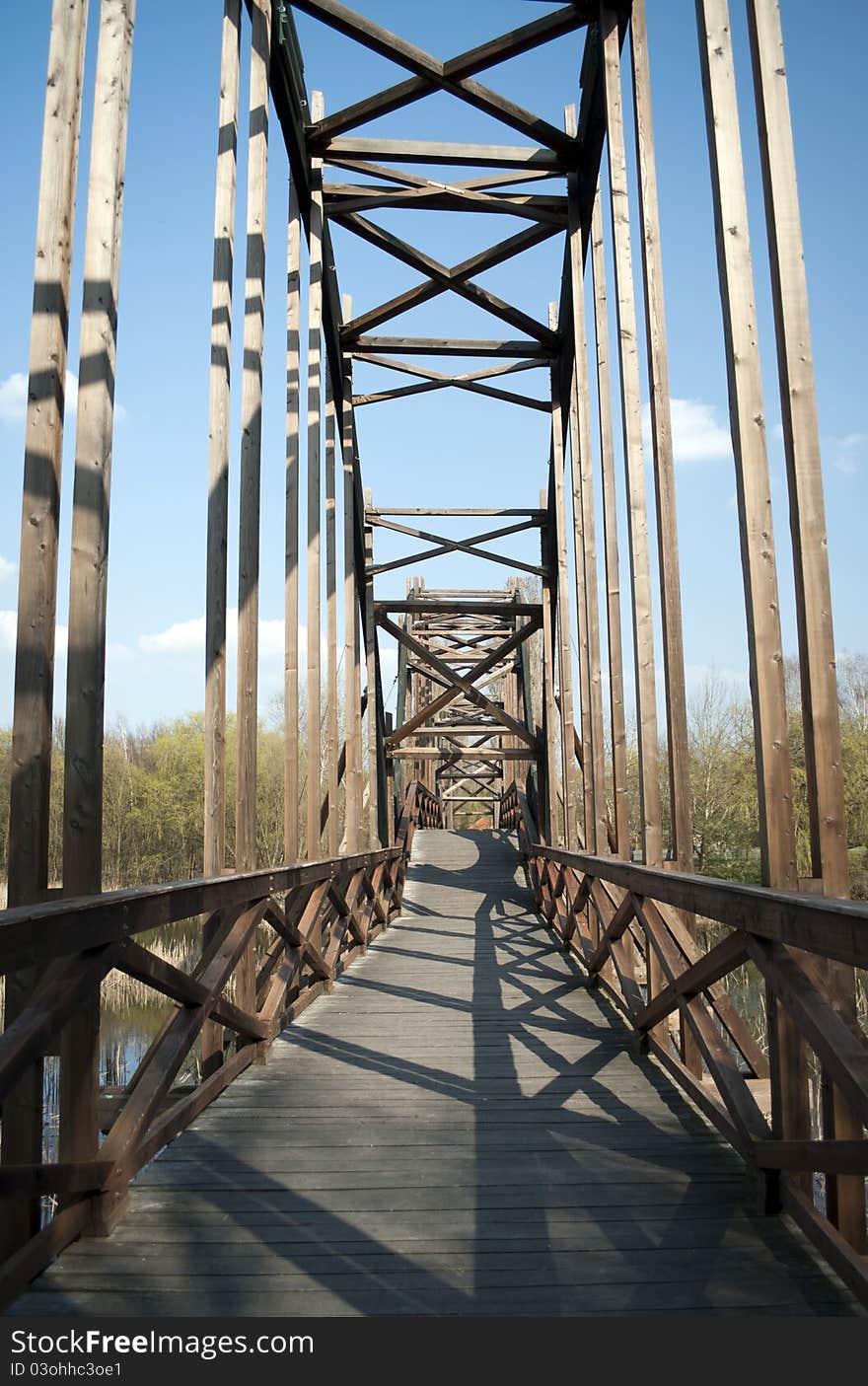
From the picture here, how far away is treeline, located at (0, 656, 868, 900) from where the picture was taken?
18312 millimetres

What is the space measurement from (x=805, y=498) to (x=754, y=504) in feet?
1.31

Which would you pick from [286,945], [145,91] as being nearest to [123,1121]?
[286,945]

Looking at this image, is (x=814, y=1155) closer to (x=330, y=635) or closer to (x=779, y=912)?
(x=779, y=912)

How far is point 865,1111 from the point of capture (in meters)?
2.00

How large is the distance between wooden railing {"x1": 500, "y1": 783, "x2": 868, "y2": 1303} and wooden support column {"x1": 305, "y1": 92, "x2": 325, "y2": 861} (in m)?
3.03

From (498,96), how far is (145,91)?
427cm

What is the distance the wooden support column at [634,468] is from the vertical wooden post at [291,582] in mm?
2114

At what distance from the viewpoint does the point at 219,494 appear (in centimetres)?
478

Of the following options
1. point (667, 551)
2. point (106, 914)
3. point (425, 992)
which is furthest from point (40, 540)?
point (425, 992)

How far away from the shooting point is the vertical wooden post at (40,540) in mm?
2596

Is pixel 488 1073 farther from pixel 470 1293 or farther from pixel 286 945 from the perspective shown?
pixel 470 1293

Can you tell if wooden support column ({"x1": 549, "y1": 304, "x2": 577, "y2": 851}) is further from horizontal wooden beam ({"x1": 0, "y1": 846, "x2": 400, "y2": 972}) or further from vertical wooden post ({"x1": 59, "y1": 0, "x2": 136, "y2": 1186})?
vertical wooden post ({"x1": 59, "y1": 0, "x2": 136, "y2": 1186})

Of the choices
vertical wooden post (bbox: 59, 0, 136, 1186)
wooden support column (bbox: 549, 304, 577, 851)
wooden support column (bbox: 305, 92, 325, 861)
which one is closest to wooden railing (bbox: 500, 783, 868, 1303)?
vertical wooden post (bbox: 59, 0, 136, 1186)

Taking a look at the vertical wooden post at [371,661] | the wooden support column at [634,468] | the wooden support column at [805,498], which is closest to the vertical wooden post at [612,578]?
the wooden support column at [634,468]
